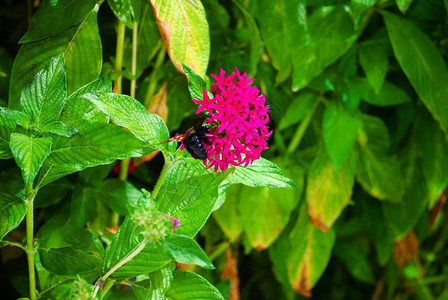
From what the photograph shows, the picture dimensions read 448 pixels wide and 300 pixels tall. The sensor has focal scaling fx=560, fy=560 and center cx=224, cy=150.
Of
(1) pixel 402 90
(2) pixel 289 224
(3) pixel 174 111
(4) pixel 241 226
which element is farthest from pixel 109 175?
(1) pixel 402 90

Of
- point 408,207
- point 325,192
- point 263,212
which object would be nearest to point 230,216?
point 263,212

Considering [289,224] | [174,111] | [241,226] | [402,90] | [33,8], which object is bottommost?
[289,224]

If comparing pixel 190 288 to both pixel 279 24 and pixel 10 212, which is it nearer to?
pixel 10 212

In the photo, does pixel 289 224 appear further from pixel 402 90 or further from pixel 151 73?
pixel 151 73

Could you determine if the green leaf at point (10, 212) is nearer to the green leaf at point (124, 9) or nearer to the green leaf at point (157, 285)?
the green leaf at point (157, 285)

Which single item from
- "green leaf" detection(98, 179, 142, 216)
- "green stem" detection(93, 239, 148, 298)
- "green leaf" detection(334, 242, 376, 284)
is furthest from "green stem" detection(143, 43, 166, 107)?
"green leaf" detection(334, 242, 376, 284)

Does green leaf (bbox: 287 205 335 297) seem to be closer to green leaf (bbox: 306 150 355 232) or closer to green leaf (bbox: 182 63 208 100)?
green leaf (bbox: 306 150 355 232)
